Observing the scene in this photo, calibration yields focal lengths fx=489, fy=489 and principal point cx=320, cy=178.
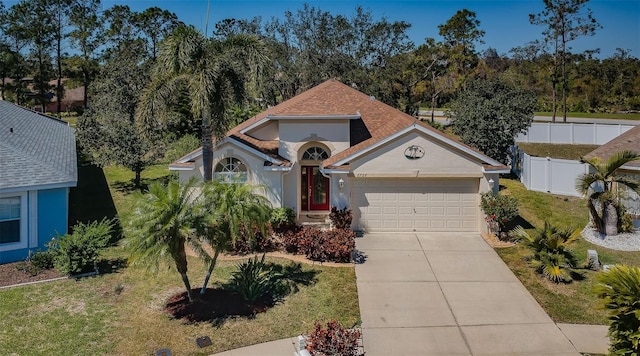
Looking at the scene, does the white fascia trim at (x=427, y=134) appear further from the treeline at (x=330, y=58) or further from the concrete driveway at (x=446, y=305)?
the treeline at (x=330, y=58)

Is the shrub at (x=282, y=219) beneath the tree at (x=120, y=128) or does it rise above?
beneath

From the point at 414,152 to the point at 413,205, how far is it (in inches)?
83.5

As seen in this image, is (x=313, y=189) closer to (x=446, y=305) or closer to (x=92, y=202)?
(x=446, y=305)

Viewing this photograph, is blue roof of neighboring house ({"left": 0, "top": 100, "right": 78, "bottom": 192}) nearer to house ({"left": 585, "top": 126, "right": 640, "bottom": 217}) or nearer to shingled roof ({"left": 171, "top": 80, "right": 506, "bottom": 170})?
shingled roof ({"left": 171, "top": 80, "right": 506, "bottom": 170})

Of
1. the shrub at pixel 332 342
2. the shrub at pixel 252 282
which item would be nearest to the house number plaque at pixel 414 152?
the shrub at pixel 252 282

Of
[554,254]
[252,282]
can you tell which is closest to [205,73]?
[252,282]

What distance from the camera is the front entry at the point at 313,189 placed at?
807 inches

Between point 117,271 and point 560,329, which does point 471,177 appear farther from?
point 117,271

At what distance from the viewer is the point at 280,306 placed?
12617 millimetres

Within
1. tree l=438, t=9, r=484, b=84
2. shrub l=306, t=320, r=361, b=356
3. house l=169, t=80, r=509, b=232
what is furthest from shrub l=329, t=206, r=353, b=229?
tree l=438, t=9, r=484, b=84

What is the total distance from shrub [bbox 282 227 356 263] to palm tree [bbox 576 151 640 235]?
8388 mm

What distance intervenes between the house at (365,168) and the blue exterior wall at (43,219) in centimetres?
411

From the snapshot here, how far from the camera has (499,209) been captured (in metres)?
17.7

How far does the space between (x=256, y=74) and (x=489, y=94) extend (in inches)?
611
